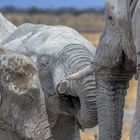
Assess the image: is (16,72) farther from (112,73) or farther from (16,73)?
(112,73)

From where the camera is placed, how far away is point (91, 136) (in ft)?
24.8

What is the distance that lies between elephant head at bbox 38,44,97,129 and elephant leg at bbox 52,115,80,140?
0.20m

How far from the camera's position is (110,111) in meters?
3.93

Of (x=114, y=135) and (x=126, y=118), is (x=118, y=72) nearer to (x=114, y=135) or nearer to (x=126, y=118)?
(x=114, y=135)

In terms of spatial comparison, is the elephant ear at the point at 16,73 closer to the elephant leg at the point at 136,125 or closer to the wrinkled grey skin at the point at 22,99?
the wrinkled grey skin at the point at 22,99

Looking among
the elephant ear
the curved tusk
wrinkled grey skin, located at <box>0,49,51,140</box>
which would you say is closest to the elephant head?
the curved tusk

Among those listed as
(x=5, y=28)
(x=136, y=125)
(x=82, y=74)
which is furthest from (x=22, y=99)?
(x=5, y=28)

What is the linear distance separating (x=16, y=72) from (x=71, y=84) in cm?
39

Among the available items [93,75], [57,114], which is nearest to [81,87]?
[93,75]

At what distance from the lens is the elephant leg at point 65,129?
4638 millimetres

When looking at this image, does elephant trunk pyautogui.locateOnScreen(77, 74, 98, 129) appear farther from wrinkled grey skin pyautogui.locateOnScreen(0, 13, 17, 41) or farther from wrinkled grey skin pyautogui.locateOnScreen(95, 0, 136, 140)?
wrinkled grey skin pyautogui.locateOnScreen(0, 13, 17, 41)

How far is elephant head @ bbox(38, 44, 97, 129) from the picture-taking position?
4192 millimetres

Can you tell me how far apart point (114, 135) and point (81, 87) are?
0.38 m

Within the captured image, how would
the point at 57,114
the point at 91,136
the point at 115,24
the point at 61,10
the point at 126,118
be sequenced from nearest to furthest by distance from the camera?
1. the point at 115,24
2. the point at 57,114
3. the point at 91,136
4. the point at 126,118
5. the point at 61,10
